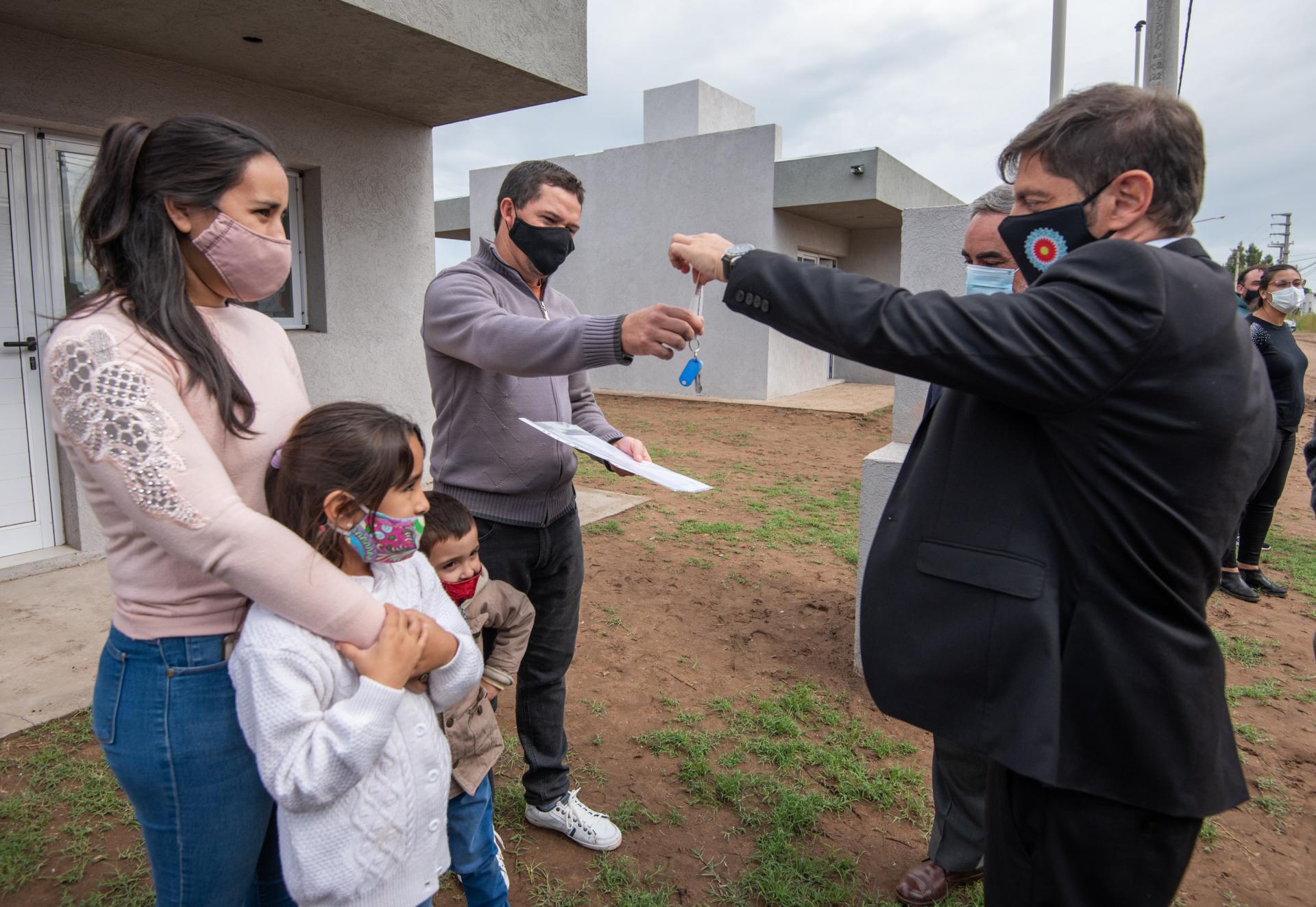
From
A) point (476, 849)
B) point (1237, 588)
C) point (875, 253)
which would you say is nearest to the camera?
point (476, 849)

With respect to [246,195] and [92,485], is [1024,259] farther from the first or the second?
[92,485]

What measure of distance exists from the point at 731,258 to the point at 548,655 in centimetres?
162

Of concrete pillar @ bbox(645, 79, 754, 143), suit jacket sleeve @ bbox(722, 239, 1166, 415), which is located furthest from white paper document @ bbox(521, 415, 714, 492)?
concrete pillar @ bbox(645, 79, 754, 143)

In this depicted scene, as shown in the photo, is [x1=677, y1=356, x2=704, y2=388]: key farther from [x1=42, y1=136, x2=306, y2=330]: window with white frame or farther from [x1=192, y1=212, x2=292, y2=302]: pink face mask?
[x1=42, y1=136, x2=306, y2=330]: window with white frame

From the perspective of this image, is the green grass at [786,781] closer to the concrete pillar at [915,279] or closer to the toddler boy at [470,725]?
the concrete pillar at [915,279]

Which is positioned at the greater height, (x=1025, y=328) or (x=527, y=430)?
(x=1025, y=328)

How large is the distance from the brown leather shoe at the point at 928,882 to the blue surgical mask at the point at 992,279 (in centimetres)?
183

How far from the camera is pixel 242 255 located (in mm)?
1420

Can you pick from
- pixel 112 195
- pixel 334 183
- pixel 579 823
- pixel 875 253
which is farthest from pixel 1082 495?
pixel 875 253

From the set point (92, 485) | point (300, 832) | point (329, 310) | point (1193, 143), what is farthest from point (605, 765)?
point (329, 310)

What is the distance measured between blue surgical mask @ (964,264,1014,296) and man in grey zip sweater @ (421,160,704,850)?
0.90 m

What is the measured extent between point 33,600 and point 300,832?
13.6ft

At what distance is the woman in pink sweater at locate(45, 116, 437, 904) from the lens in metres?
1.21

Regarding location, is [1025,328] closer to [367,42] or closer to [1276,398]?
[367,42]
